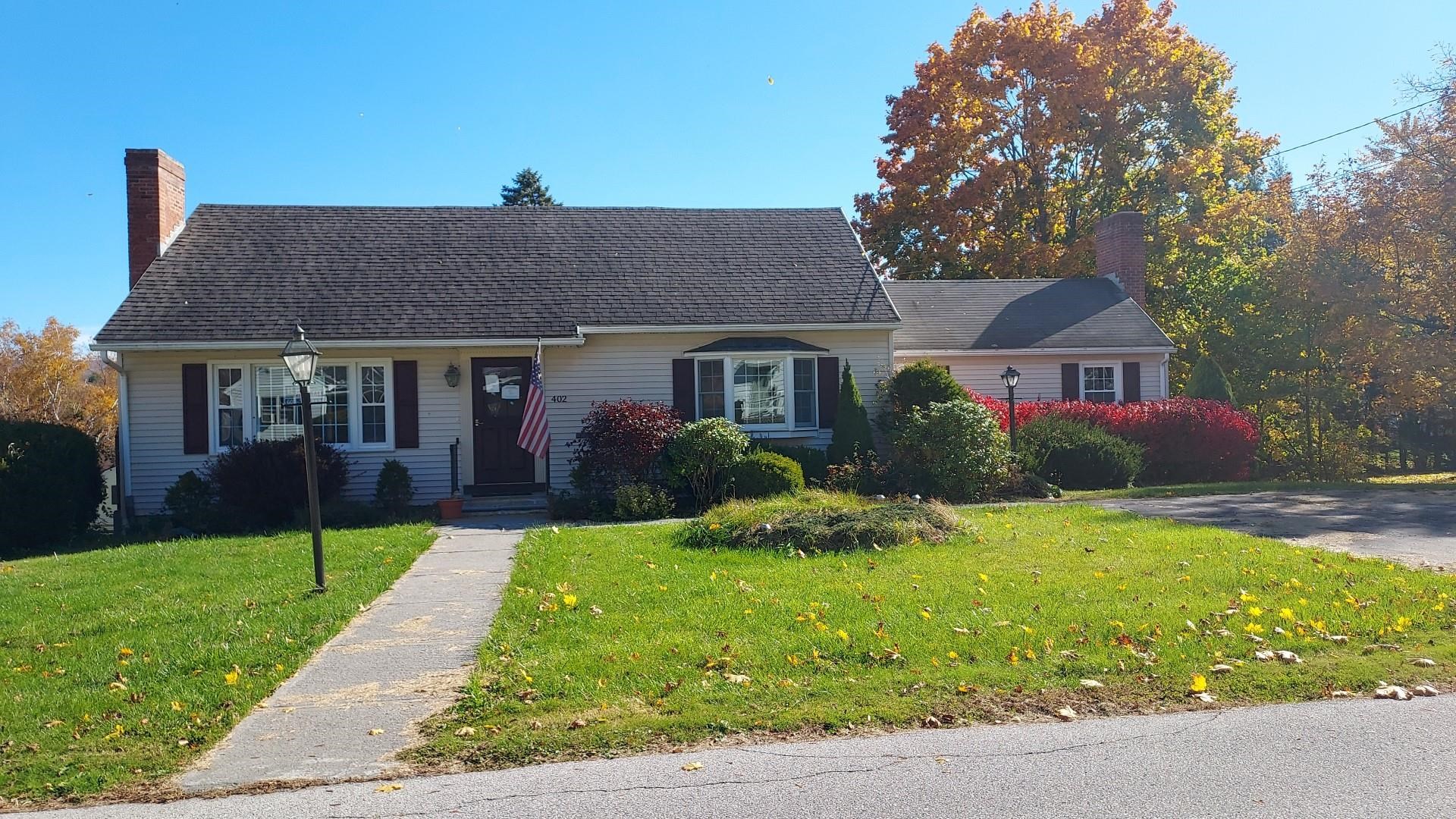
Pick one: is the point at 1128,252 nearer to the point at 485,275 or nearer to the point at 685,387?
the point at 685,387

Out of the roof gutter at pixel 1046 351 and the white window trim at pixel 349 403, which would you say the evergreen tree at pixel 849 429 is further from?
the white window trim at pixel 349 403

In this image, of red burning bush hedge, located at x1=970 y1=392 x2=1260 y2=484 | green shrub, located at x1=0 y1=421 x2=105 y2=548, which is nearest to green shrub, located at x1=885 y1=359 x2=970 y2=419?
red burning bush hedge, located at x1=970 y1=392 x2=1260 y2=484

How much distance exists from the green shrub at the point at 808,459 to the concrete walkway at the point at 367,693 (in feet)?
23.6

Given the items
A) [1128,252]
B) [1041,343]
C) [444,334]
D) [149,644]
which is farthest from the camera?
[1128,252]

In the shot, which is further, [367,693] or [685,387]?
[685,387]

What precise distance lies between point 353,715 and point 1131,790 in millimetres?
4094

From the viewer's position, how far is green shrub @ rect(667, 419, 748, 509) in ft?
47.4

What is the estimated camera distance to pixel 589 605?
26.1ft

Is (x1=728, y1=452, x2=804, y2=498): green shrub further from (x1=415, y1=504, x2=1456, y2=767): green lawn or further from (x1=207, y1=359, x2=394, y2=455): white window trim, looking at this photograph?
(x1=207, y1=359, x2=394, y2=455): white window trim

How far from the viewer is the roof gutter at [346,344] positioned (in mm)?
15000

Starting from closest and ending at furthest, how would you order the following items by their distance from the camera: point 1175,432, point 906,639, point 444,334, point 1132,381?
point 906,639
point 444,334
point 1175,432
point 1132,381

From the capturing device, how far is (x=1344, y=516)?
13.0 meters

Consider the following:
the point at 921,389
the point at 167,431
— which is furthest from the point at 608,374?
the point at 167,431

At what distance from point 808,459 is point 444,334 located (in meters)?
6.17
